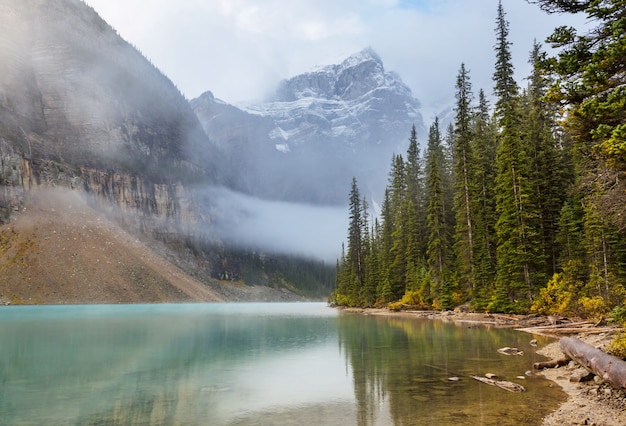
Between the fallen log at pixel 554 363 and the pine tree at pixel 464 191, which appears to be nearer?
the fallen log at pixel 554 363

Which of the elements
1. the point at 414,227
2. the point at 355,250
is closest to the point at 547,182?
the point at 414,227

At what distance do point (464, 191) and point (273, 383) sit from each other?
37.8 metres

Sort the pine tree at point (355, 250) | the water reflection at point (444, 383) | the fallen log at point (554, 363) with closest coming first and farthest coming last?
the water reflection at point (444, 383) → the fallen log at point (554, 363) → the pine tree at point (355, 250)

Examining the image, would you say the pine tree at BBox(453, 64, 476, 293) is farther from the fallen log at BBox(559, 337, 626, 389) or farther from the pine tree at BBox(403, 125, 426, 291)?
the fallen log at BBox(559, 337, 626, 389)

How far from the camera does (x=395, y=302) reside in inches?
2491

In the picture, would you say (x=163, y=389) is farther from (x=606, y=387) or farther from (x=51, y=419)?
(x=606, y=387)

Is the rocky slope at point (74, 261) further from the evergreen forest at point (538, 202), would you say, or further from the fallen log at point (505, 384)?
the fallen log at point (505, 384)

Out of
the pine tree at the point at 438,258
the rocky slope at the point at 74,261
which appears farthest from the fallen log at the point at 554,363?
the rocky slope at the point at 74,261

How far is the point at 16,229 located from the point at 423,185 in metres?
114

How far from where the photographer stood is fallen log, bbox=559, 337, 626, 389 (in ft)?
37.6

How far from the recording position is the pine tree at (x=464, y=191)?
46.5 metres

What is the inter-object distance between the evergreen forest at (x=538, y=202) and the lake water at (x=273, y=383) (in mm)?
5514

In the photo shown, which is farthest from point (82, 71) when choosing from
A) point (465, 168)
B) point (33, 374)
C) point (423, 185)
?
point (33, 374)

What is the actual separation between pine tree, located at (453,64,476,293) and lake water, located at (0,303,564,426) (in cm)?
1906
